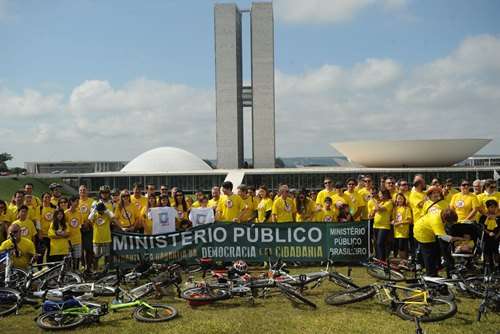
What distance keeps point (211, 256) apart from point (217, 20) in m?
49.5

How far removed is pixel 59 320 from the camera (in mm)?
5566

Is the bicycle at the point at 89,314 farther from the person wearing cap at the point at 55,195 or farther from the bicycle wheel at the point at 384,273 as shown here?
the person wearing cap at the point at 55,195

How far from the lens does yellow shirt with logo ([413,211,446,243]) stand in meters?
6.38

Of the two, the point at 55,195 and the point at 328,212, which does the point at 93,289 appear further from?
the point at 328,212

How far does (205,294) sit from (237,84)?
49672mm

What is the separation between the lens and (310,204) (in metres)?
9.66

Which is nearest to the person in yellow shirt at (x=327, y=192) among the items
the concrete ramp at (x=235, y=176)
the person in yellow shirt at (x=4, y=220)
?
the person in yellow shirt at (x=4, y=220)

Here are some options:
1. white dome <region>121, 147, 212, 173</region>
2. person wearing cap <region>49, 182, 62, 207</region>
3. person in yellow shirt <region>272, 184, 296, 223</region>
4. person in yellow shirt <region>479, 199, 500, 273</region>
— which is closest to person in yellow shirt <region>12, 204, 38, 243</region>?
person wearing cap <region>49, 182, 62, 207</region>

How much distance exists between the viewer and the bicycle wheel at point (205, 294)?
6266mm

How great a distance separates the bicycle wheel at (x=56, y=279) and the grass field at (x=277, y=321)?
530mm

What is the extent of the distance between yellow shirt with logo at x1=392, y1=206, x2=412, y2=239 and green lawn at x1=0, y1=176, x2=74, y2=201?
113ft

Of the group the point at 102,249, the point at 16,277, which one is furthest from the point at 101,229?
the point at 16,277

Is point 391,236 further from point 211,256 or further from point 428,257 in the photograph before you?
point 211,256

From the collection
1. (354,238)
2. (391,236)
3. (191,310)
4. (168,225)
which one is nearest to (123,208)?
(168,225)
